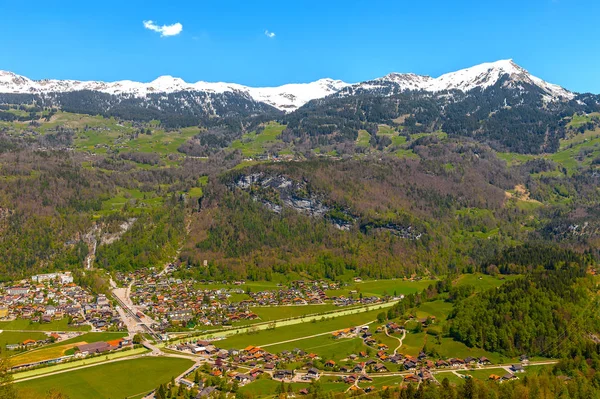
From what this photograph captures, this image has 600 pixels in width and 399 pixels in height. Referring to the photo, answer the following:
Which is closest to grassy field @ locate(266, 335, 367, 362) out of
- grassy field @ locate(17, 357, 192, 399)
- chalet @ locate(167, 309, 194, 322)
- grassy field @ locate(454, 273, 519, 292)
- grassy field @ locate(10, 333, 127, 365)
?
grassy field @ locate(17, 357, 192, 399)

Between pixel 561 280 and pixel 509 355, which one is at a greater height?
pixel 561 280

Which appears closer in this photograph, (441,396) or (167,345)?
(441,396)

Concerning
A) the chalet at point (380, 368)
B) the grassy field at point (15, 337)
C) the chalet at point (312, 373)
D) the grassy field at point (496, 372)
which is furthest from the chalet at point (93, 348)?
the grassy field at point (496, 372)

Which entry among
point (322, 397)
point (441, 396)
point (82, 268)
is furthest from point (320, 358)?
point (82, 268)

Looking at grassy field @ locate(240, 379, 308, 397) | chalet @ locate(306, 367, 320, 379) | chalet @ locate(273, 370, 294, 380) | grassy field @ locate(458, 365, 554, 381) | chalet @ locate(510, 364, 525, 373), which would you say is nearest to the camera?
grassy field @ locate(240, 379, 308, 397)

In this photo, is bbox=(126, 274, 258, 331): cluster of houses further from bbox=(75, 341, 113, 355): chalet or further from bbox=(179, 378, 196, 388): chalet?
bbox=(179, 378, 196, 388): chalet

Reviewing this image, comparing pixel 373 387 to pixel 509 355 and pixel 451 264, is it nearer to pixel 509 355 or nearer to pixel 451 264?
pixel 509 355
